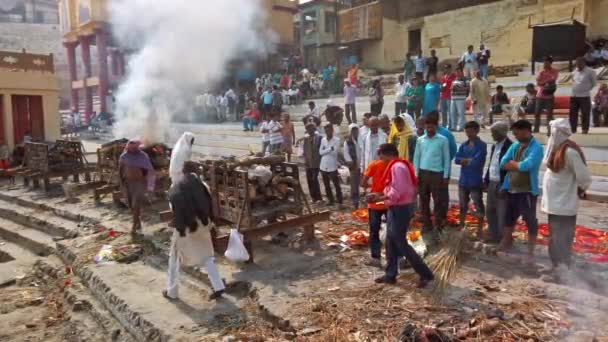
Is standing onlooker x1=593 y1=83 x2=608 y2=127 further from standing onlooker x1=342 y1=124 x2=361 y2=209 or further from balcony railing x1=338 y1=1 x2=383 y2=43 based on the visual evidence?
balcony railing x1=338 y1=1 x2=383 y2=43

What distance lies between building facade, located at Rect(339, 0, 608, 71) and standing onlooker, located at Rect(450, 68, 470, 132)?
9.49m

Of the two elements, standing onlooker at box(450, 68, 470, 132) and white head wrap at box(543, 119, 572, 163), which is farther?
standing onlooker at box(450, 68, 470, 132)

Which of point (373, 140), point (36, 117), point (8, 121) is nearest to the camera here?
point (373, 140)

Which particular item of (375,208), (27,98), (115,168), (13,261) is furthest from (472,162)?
(27,98)

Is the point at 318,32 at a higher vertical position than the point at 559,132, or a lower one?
higher

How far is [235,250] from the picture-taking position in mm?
5609

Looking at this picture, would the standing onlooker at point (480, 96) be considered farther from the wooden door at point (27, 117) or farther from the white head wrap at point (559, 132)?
the wooden door at point (27, 117)

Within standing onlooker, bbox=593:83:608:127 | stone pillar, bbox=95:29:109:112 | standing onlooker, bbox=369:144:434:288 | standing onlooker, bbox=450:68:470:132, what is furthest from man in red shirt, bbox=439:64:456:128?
stone pillar, bbox=95:29:109:112

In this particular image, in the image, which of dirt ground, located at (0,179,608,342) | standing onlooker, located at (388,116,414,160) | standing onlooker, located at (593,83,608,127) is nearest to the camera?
dirt ground, located at (0,179,608,342)

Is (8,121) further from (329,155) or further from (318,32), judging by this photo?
(318,32)

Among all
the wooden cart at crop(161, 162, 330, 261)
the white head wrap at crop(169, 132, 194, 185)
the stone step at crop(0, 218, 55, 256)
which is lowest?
the stone step at crop(0, 218, 55, 256)

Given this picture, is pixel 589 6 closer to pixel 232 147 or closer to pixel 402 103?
pixel 402 103

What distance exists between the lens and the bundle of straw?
4.79m

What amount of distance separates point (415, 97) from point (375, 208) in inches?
272
